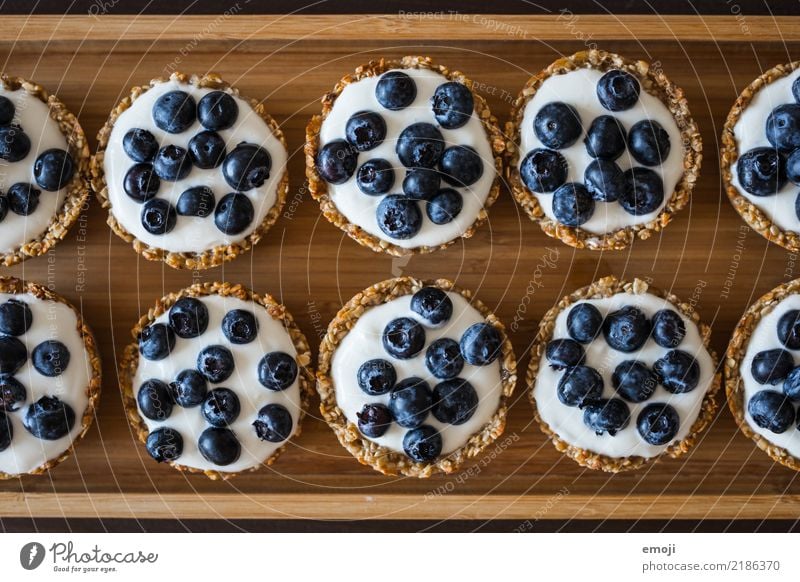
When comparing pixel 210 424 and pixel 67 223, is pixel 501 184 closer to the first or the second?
pixel 210 424

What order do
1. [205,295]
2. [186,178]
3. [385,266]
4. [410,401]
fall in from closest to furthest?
[410,401], [186,178], [205,295], [385,266]

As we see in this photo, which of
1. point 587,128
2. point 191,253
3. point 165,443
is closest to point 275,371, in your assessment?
point 165,443

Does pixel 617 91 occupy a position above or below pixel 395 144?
above

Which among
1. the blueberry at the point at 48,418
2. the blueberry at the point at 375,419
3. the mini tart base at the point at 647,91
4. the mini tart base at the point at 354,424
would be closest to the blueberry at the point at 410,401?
the blueberry at the point at 375,419

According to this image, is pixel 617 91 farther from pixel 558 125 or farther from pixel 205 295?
pixel 205 295

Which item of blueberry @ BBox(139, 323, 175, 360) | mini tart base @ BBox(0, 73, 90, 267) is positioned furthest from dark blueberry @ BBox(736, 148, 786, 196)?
mini tart base @ BBox(0, 73, 90, 267)

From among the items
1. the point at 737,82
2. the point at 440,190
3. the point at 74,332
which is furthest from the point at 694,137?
the point at 74,332
